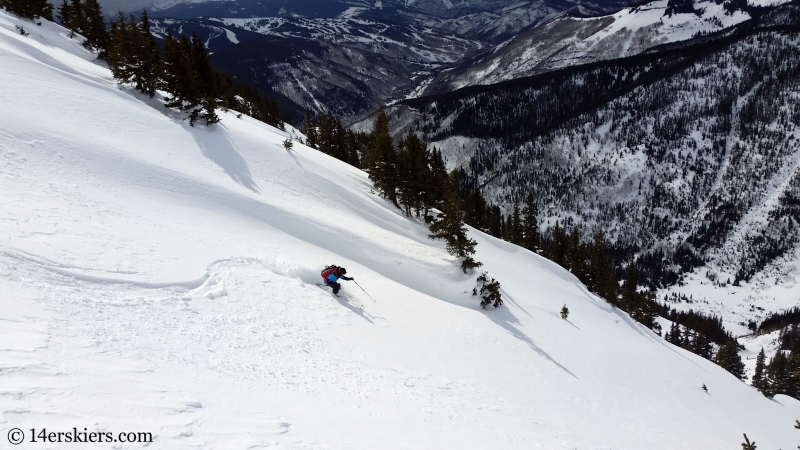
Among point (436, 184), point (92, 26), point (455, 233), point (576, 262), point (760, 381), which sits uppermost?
point (92, 26)

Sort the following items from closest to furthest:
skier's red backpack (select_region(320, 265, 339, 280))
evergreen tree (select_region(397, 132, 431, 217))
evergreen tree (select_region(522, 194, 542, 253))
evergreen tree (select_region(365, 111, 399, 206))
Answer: skier's red backpack (select_region(320, 265, 339, 280))
evergreen tree (select_region(365, 111, 399, 206))
evergreen tree (select_region(397, 132, 431, 217))
evergreen tree (select_region(522, 194, 542, 253))

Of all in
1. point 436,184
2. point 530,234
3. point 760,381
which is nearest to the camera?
point 436,184

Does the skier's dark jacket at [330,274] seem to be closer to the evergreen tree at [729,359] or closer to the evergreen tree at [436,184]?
the evergreen tree at [436,184]

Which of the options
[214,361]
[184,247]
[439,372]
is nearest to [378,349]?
[439,372]

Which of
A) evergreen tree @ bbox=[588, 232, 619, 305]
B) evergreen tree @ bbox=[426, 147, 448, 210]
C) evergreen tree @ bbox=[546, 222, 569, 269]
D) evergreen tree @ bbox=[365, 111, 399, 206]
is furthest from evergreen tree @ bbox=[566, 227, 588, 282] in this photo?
evergreen tree @ bbox=[365, 111, 399, 206]

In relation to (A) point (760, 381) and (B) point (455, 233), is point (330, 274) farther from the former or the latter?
(A) point (760, 381)

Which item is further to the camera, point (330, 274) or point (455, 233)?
point (455, 233)

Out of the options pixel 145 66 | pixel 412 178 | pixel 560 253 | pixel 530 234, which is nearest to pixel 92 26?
pixel 145 66

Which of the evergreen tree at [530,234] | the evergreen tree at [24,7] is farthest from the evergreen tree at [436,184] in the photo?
the evergreen tree at [24,7]

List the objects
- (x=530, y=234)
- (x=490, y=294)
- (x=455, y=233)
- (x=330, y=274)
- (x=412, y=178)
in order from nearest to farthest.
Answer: (x=330, y=274)
(x=490, y=294)
(x=455, y=233)
(x=412, y=178)
(x=530, y=234)

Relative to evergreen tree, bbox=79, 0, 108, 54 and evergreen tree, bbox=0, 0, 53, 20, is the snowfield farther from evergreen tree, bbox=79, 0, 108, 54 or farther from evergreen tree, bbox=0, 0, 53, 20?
evergreen tree, bbox=0, 0, 53, 20

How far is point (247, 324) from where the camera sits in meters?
12.9

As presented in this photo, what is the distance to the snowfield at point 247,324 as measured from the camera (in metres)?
8.33

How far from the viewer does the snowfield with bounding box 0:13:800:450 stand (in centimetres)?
833
